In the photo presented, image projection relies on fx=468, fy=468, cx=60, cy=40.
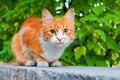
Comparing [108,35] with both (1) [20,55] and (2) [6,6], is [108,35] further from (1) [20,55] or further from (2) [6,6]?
(2) [6,6]

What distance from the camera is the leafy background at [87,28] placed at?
13.7 ft

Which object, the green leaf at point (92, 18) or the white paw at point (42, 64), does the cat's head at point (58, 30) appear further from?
the green leaf at point (92, 18)

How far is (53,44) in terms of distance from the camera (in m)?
3.54

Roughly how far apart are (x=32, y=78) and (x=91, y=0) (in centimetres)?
200

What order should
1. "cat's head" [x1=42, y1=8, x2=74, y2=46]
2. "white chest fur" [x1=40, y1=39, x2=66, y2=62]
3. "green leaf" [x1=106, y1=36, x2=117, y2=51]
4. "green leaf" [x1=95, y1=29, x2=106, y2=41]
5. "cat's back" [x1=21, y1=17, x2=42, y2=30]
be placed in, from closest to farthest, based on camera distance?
"cat's head" [x1=42, y1=8, x2=74, y2=46] < "white chest fur" [x1=40, y1=39, x2=66, y2=62] < "cat's back" [x1=21, y1=17, x2=42, y2=30] < "green leaf" [x1=95, y1=29, x2=106, y2=41] < "green leaf" [x1=106, y1=36, x2=117, y2=51]

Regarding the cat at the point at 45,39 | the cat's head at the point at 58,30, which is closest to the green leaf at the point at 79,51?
the cat at the point at 45,39

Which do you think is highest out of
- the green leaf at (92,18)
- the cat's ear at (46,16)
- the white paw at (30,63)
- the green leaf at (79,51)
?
the cat's ear at (46,16)

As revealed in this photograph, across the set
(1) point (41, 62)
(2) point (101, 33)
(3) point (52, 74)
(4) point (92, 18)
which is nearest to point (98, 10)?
(4) point (92, 18)

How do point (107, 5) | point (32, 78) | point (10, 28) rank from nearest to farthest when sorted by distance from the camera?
1. point (32, 78)
2. point (107, 5)
3. point (10, 28)

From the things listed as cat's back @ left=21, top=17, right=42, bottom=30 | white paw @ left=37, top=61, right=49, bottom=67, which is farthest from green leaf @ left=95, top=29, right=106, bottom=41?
white paw @ left=37, top=61, right=49, bottom=67

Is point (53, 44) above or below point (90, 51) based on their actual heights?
above

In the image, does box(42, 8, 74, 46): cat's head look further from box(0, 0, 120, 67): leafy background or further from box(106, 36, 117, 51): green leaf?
box(106, 36, 117, 51): green leaf

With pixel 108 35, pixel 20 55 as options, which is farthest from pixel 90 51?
pixel 20 55

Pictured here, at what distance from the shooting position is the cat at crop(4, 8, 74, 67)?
139 inches
